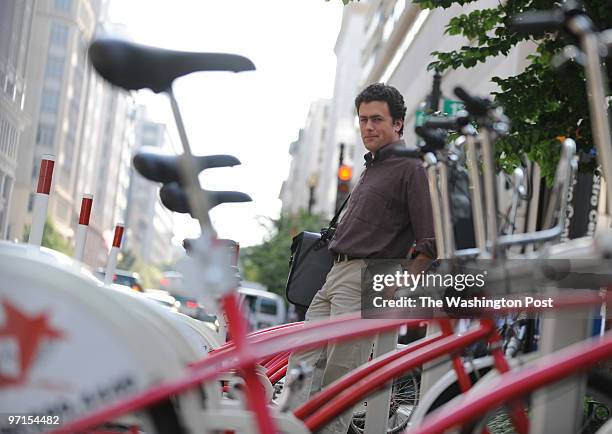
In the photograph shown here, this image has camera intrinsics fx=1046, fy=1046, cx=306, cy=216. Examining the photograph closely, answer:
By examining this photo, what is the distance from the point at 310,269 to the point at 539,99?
213cm

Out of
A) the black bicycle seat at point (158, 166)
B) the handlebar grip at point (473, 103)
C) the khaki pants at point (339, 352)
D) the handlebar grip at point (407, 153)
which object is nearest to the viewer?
the black bicycle seat at point (158, 166)

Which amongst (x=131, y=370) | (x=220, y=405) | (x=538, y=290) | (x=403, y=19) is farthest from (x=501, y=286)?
(x=403, y=19)

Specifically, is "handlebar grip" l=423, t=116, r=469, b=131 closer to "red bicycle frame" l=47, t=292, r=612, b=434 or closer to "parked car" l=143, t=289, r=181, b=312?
"red bicycle frame" l=47, t=292, r=612, b=434

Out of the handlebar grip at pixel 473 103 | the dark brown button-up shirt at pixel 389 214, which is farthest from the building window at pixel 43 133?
the handlebar grip at pixel 473 103

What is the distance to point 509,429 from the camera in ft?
10.4

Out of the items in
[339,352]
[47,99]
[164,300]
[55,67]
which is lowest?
[164,300]

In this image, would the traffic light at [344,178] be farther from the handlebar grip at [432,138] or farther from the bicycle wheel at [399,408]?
the handlebar grip at [432,138]

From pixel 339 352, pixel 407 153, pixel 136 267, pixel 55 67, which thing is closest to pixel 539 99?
pixel 339 352

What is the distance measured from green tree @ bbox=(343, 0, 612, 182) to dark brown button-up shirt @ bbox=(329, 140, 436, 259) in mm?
1649

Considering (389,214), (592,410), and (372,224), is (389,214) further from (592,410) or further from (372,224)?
(592,410)

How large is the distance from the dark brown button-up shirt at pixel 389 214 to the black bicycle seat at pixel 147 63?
6.39 feet

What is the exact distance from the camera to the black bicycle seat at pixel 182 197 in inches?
111

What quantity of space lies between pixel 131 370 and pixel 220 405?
12.4 inches

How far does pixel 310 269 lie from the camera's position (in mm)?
5164
